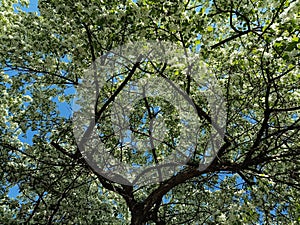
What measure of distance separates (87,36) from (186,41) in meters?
2.60

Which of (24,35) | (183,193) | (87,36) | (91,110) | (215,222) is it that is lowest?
(215,222)

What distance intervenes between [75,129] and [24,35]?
3.10 m

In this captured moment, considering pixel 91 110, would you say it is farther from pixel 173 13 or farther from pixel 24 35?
pixel 173 13

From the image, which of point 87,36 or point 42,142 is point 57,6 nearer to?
point 87,36

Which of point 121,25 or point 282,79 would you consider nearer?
point 121,25

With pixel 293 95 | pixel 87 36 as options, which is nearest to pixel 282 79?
pixel 293 95

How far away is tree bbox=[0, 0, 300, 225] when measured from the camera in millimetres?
6859

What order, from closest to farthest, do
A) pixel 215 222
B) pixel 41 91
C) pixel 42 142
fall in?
pixel 215 222
pixel 42 142
pixel 41 91

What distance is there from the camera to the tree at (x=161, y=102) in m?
6.86

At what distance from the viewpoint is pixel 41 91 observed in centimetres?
1059

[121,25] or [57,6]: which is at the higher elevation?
[57,6]

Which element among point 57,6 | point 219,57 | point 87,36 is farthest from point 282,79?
point 57,6

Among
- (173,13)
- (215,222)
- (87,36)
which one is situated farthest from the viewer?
(87,36)

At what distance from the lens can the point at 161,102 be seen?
1147 centimetres
